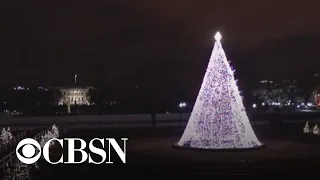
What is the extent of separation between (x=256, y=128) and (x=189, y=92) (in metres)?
27.4

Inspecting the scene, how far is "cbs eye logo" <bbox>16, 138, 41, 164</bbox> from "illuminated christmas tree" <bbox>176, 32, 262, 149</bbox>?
845 cm

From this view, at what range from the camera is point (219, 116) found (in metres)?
25.6

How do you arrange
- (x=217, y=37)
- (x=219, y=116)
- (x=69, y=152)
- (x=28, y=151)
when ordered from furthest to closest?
(x=217, y=37) → (x=219, y=116) → (x=28, y=151) → (x=69, y=152)

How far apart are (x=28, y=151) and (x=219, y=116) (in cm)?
936

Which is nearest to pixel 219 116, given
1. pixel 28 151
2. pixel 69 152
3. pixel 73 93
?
pixel 69 152

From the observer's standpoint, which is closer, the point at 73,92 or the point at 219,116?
the point at 219,116

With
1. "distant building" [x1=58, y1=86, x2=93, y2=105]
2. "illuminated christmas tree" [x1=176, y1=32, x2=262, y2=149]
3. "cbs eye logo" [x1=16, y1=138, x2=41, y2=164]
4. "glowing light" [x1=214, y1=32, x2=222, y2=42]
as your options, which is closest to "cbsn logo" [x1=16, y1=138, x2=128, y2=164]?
"cbs eye logo" [x1=16, y1=138, x2=41, y2=164]

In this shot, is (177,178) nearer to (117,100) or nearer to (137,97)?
(137,97)

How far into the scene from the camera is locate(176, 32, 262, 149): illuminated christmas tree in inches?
1009

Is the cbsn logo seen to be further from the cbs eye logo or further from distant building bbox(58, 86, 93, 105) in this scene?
distant building bbox(58, 86, 93, 105)

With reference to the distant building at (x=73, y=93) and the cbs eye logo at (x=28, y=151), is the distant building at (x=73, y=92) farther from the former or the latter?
→ the cbs eye logo at (x=28, y=151)

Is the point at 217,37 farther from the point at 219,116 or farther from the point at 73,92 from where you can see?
the point at 73,92

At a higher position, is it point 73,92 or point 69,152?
point 73,92

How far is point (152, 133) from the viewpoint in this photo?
35344mm
